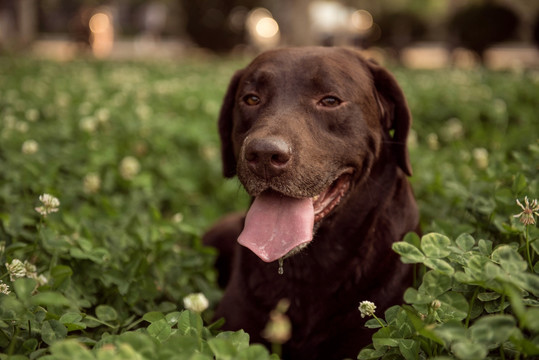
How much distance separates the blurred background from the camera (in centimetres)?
2127

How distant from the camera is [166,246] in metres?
2.83

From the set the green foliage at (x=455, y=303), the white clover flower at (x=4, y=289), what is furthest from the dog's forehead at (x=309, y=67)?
the white clover flower at (x=4, y=289)

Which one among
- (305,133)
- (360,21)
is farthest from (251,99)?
(360,21)

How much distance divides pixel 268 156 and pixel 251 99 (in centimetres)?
68

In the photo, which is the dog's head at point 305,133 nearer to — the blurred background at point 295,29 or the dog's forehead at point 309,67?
the dog's forehead at point 309,67

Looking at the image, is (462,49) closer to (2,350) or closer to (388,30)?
(388,30)

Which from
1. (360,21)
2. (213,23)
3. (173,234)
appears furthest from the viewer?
(360,21)

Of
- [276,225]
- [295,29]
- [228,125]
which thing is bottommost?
[295,29]

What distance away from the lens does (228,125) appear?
3242mm

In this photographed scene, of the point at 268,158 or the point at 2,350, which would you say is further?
the point at 268,158

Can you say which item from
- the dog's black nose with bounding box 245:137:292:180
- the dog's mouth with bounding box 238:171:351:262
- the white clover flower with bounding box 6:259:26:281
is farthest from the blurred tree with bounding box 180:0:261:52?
the white clover flower with bounding box 6:259:26:281

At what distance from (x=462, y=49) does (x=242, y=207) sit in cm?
2194

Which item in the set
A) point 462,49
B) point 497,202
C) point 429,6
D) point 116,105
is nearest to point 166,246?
point 497,202

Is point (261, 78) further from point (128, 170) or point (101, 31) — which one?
point (101, 31)
